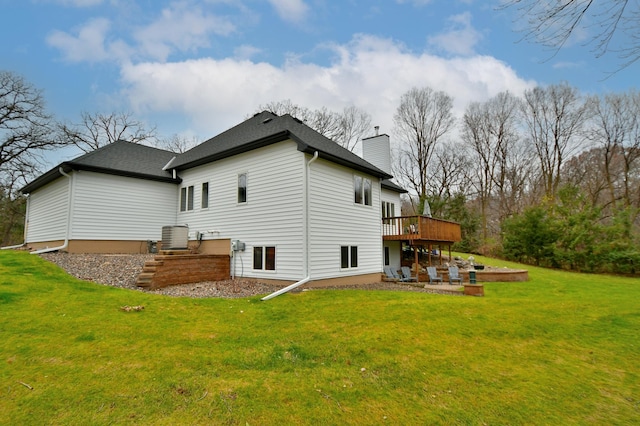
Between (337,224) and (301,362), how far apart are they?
24.2 feet

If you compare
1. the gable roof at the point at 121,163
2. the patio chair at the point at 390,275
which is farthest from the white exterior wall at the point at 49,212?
the patio chair at the point at 390,275

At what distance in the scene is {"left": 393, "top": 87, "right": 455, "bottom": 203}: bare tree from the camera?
94.8ft

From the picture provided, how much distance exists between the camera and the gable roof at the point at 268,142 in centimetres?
1078

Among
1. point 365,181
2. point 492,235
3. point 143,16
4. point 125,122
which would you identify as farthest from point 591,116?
point 125,122

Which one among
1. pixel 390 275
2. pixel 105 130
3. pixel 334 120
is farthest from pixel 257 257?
pixel 105 130

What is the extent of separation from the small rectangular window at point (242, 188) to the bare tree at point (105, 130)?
843 inches

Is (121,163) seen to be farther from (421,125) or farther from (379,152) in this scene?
(421,125)

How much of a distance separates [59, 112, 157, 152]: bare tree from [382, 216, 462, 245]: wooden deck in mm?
24437

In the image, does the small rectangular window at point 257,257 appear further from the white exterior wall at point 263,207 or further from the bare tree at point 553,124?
the bare tree at point 553,124

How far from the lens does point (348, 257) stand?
12031mm

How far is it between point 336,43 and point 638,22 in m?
10.7

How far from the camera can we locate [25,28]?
10.4 metres

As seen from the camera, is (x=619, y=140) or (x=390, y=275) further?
(x=619, y=140)

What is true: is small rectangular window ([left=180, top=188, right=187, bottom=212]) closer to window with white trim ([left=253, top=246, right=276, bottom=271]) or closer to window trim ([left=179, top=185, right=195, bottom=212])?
window trim ([left=179, top=185, right=195, bottom=212])
